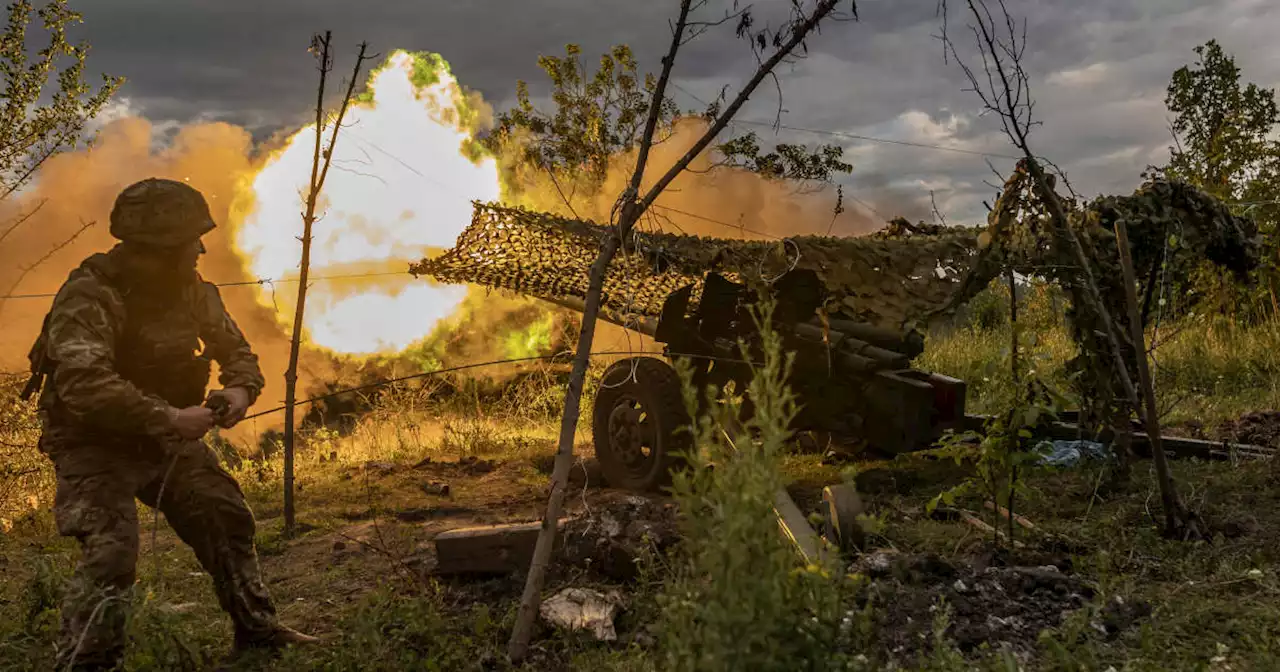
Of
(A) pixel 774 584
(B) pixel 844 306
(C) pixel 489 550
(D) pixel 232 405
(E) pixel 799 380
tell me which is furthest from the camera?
(E) pixel 799 380

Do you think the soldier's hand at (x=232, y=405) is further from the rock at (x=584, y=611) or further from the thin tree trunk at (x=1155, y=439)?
the thin tree trunk at (x=1155, y=439)

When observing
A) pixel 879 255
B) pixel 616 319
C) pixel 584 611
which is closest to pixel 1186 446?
pixel 879 255

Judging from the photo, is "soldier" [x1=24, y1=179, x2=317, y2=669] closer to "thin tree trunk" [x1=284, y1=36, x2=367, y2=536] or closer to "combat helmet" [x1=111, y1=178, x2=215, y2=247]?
"combat helmet" [x1=111, y1=178, x2=215, y2=247]

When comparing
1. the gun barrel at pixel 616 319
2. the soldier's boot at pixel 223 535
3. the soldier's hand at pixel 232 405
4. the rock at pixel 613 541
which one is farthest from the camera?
the gun barrel at pixel 616 319

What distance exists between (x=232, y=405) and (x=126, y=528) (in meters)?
0.67

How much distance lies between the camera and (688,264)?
7602 mm

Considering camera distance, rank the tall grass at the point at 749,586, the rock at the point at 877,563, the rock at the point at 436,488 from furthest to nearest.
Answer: the rock at the point at 436,488, the rock at the point at 877,563, the tall grass at the point at 749,586

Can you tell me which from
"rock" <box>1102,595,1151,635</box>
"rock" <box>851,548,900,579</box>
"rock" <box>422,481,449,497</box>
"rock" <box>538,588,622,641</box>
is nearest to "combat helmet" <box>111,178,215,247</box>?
"rock" <box>538,588,622,641</box>

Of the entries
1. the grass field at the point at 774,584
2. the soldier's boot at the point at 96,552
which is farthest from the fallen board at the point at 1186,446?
the soldier's boot at the point at 96,552

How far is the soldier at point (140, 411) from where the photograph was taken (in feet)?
12.3

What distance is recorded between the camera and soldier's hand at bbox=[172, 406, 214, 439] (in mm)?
3902

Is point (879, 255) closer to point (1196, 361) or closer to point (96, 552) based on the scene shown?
point (96, 552)

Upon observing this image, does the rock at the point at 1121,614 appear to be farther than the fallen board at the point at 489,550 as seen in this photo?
No

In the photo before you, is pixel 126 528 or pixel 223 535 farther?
pixel 223 535
